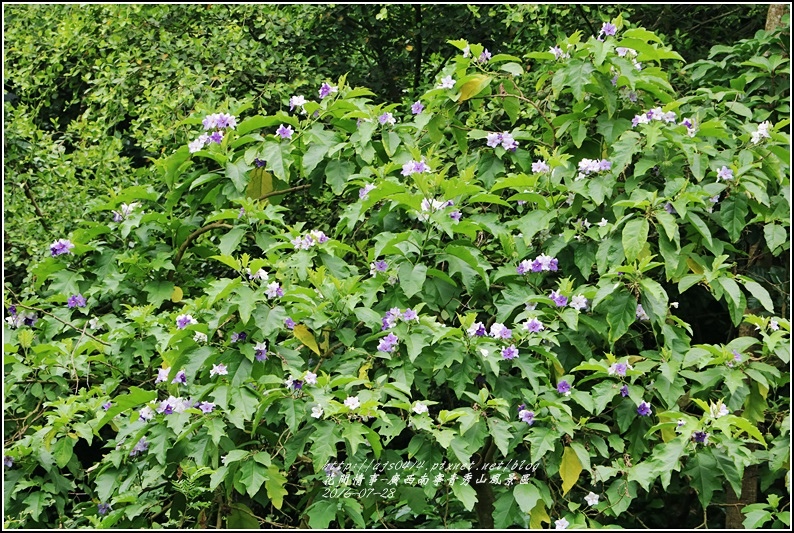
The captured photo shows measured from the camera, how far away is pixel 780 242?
301 centimetres

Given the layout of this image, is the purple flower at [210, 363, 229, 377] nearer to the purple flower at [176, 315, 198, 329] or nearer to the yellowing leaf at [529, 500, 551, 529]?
the purple flower at [176, 315, 198, 329]

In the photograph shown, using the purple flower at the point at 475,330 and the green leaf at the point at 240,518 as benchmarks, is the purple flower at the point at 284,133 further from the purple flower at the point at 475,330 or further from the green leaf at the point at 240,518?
the green leaf at the point at 240,518

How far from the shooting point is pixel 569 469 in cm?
278

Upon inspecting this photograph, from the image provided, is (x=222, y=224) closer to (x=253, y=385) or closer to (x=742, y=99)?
(x=253, y=385)

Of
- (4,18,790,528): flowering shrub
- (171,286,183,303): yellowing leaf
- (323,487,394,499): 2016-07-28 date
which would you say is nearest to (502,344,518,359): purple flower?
(4,18,790,528): flowering shrub

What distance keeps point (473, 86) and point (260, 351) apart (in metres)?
1.15

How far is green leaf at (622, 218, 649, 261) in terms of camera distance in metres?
2.81

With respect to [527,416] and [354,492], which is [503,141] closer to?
[527,416]

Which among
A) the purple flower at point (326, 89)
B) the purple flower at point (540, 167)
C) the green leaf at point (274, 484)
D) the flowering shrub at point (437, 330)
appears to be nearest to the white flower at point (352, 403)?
the flowering shrub at point (437, 330)

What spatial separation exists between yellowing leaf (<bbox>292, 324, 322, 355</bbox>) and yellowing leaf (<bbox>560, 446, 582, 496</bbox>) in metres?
0.77

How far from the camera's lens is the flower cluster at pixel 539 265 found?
3031 mm

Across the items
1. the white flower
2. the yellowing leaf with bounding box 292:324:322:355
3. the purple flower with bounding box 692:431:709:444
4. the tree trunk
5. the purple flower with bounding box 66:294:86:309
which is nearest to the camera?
the white flower

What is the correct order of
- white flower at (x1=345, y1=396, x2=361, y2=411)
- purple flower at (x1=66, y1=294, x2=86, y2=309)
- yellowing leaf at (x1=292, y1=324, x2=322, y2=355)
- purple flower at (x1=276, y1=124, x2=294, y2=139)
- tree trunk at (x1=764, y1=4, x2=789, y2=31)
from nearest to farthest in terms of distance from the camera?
white flower at (x1=345, y1=396, x2=361, y2=411), yellowing leaf at (x1=292, y1=324, x2=322, y2=355), purple flower at (x1=276, y1=124, x2=294, y2=139), purple flower at (x1=66, y1=294, x2=86, y2=309), tree trunk at (x1=764, y1=4, x2=789, y2=31)

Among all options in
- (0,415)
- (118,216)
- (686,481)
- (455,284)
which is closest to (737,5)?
(686,481)
